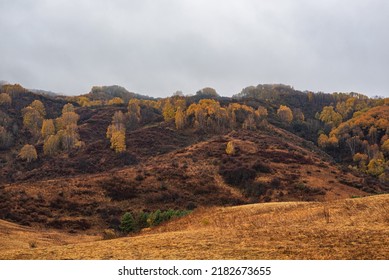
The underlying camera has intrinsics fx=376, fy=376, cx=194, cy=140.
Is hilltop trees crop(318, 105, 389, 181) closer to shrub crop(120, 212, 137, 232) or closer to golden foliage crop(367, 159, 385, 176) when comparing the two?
golden foliage crop(367, 159, 385, 176)

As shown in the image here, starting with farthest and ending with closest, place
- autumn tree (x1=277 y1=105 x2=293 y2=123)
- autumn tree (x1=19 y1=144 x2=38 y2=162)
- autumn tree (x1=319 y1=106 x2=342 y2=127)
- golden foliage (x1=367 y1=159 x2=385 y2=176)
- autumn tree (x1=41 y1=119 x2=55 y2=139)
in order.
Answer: autumn tree (x1=319 y1=106 x2=342 y2=127) < autumn tree (x1=277 y1=105 x2=293 y2=123) < autumn tree (x1=41 y1=119 x2=55 y2=139) < autumn tree (x1=19 y1=144 x2=38 y2=162) < golden foliage (x1=367 y1=159 x2=385 y2=176)

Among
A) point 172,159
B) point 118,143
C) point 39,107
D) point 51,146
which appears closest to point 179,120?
point 118,143

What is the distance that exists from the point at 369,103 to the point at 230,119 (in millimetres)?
106232

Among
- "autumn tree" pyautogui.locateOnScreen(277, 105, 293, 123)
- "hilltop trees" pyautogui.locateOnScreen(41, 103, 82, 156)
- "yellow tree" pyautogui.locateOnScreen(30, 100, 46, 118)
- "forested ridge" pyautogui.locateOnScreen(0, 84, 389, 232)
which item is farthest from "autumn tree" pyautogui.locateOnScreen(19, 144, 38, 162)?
"autumn tree" pyautogui.locateOnScreen(277, 105, 293, 123)

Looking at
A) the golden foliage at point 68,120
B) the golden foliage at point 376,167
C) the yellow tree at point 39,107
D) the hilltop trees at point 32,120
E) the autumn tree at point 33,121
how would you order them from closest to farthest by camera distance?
1. the golden foliage at point 376,167
2. the golden foliage at point 68,120
3. the hilltop trees at point 32,120
4. the autumn tree at point 33,121
5. the yellow tree at point 39,107

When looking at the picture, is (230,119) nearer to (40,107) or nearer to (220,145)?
(220,145)

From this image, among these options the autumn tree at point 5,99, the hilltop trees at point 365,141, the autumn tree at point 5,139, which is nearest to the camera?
the hilltop trees at point 365,141

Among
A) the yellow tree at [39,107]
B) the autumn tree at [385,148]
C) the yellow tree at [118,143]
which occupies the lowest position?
the yellow tree at [118,143]

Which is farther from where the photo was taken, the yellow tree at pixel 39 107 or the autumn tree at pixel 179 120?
the yellow tree at pixel 39 107

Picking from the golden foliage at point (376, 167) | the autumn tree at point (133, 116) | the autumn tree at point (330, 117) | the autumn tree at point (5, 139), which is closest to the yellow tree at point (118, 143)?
the autumn tree at point (133, 116)

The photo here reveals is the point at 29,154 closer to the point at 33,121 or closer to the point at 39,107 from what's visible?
the point at 33,121

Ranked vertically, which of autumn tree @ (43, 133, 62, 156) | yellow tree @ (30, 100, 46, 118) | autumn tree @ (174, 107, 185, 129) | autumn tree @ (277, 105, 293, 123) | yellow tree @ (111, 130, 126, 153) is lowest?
autumn tree @ (43, 133, 62, 156)

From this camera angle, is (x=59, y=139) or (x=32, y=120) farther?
(x=32, y=120)

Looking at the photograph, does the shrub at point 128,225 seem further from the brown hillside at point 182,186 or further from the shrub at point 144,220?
the brown hillside at point 182,186
